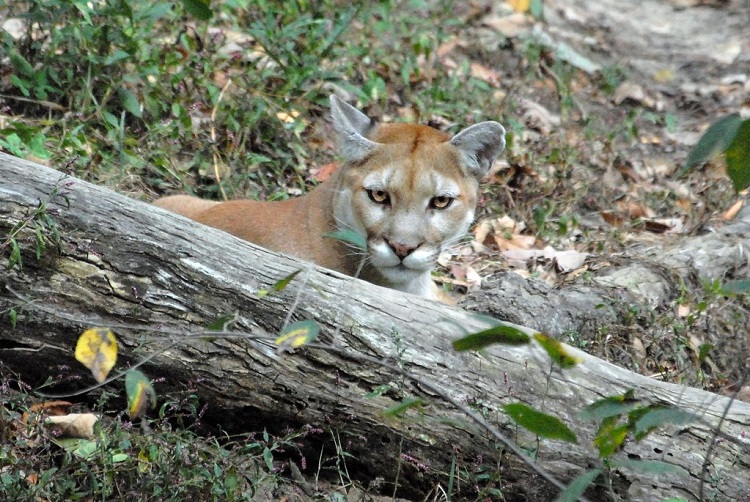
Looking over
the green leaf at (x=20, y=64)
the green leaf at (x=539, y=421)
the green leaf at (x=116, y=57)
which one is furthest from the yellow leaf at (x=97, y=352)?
the green leaf at (x=20, y=64)

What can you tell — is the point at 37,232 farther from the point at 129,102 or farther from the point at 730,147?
the point at 129,102

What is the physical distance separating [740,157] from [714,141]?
5.2 inches

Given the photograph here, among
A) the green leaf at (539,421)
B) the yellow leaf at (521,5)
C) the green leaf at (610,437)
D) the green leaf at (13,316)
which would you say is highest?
the yellow leaf at (521,5)

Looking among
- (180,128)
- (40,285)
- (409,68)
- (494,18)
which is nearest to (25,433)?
(40,285)

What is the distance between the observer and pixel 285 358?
398 centimetres

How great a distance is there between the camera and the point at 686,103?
1016 centimetres

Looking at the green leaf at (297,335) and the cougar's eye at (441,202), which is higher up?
the green leaf at (297,335)

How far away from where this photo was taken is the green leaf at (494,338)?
2.51 meters

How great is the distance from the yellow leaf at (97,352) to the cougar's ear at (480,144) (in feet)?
10.1

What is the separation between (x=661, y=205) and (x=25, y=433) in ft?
19.1

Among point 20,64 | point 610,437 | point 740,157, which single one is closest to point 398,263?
point 610,437

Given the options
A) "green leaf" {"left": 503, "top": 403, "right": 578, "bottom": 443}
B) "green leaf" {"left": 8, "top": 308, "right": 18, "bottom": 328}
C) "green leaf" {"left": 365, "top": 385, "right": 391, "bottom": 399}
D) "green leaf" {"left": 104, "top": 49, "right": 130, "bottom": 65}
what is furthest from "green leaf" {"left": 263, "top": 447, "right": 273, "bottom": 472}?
"green leaf" {"left": 104, "top": 49, "right": 130, "bottom": 65}

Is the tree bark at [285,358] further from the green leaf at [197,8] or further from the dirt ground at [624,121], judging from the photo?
the dirt ground at [624,121]

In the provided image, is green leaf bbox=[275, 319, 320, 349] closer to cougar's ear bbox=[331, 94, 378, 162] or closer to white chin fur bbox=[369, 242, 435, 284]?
white chin fur bbox=[369, 242, 435, 284]
